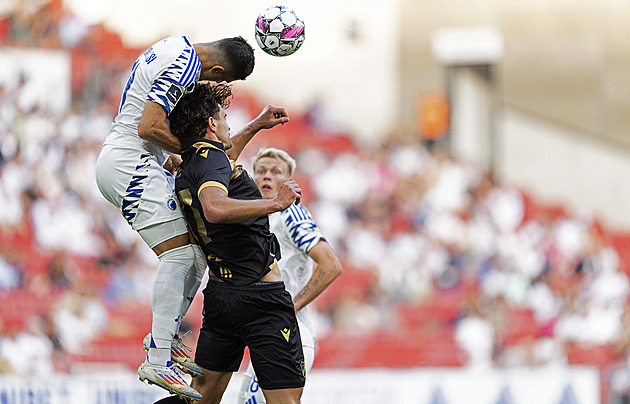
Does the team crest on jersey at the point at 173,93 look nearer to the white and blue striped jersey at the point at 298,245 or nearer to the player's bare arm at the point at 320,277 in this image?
the white and blue striped jersey at the point at 298,245

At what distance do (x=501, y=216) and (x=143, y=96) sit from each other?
1218cm

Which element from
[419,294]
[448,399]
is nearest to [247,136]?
[448,399]

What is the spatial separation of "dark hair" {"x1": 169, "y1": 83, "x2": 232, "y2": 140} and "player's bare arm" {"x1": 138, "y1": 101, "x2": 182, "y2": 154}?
9 cm

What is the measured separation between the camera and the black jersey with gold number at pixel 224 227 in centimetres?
504

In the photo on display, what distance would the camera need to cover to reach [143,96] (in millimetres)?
5223

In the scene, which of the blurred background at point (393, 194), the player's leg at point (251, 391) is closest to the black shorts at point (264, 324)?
the player's leg at point (251, 391)

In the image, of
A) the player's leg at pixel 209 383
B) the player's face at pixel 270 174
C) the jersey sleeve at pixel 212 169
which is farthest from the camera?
the player's face at pixel 270 174

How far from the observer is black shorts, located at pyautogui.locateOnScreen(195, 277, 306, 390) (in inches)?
202

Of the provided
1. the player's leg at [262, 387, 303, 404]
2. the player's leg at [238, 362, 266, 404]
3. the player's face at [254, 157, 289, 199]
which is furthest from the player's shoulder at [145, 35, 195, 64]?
the player's leg at [238, 362, 266, 404]

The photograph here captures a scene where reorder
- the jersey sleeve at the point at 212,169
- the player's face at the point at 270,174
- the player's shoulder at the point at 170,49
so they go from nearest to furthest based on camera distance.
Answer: the jersey sleeve at the point at 212,169, the player's shoulder at the point at 170,49, the player's face at the point at 270,174

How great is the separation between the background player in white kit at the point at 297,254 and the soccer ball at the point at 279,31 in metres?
1.14

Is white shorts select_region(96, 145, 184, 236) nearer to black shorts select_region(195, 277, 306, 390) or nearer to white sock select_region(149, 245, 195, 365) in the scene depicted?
white sock select_region(149, 245, 195, 365)

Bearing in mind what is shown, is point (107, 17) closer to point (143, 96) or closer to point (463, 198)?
point (463, 198)

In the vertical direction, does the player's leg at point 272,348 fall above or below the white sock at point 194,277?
below
